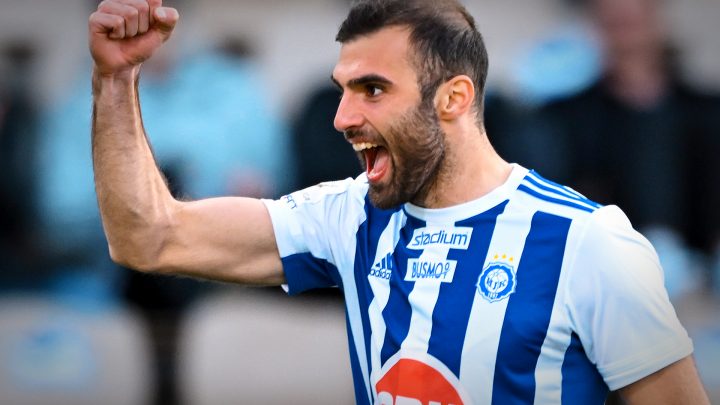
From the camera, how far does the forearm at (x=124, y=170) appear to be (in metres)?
2.71

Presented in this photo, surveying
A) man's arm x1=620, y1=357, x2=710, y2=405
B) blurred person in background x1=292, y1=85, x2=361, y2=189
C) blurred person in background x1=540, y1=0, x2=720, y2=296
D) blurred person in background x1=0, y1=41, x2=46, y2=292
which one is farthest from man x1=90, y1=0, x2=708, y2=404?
blurred person in background x1=0, y1=41, x2=46, y2=292

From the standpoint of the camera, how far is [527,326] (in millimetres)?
2588

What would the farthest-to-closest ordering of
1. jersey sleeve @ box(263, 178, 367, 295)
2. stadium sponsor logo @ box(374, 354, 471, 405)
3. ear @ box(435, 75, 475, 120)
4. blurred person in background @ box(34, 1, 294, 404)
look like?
blurred person in background @ box(34, 1, 294, 404) < jersey sleeve @ box(263, 178, 367, 295) < ear @ box(435, 75, 475, 120) < stadium sponsor logo @ box(374, 354, 471, 405)

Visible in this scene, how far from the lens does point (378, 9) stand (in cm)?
286

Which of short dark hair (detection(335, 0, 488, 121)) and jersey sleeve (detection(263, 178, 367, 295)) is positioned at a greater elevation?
short dark hair (detection(335, 0, 488, 121))

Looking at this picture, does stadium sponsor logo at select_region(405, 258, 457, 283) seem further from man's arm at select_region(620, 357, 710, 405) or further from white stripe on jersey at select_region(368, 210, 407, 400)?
man's arm at select_region(620, 357, 710, 405)

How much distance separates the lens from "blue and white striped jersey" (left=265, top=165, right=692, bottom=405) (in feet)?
8.34

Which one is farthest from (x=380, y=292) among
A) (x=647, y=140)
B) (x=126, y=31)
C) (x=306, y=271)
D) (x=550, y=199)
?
(x=647, y=140)

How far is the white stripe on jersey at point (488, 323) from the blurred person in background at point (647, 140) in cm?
265

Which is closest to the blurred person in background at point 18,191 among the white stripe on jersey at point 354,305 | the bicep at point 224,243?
→ the bicep at point 224,243

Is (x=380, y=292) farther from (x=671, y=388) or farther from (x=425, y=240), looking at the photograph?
(x=671, y=388)

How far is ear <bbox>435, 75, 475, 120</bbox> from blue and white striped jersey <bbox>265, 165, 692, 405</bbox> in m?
0.23

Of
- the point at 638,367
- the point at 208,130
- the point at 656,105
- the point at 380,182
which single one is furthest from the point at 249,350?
the point at 638,367

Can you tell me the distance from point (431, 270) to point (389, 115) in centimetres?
42
